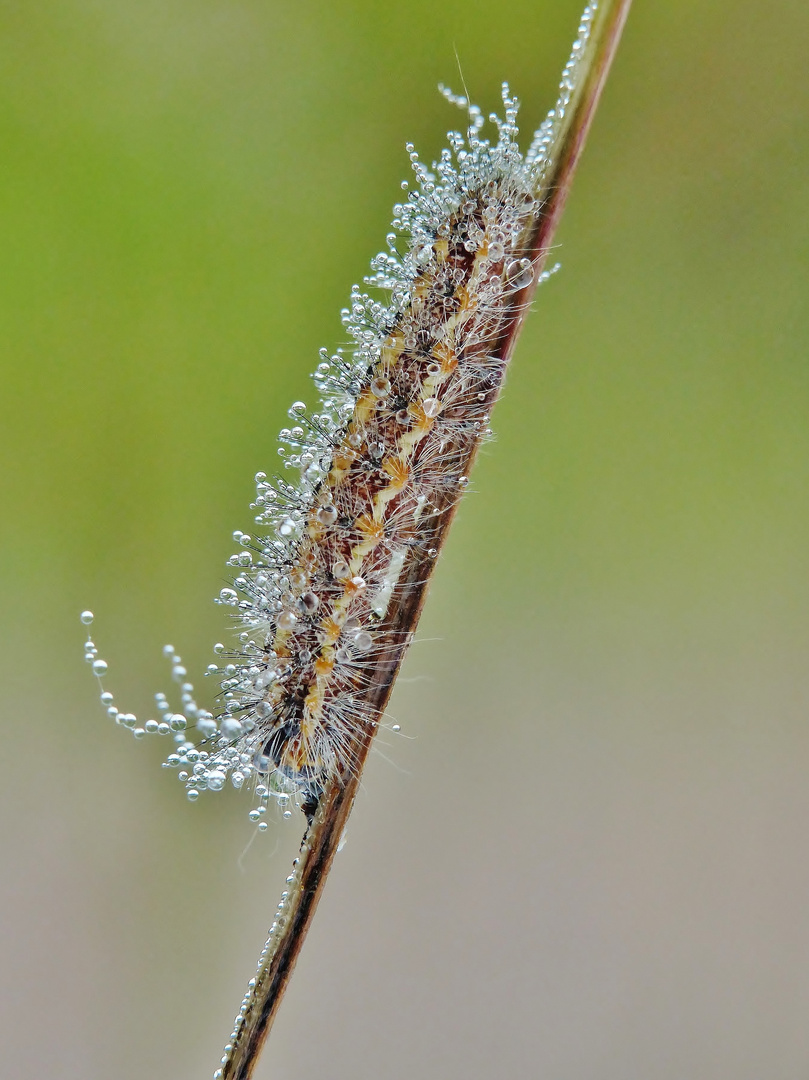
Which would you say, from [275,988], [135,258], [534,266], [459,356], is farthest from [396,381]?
[135,258]

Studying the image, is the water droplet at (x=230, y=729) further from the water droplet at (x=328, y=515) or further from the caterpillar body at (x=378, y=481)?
the water droplet at (x=328, y=515)

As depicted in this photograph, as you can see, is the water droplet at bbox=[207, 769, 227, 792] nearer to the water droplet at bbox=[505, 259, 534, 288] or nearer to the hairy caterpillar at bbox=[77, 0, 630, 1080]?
the hairy caterpillar at bbox=[77, 0, 630, 1080]

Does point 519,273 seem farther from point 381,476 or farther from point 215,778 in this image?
point 215,778

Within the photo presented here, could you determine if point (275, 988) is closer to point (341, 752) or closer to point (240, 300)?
point (341, 752)

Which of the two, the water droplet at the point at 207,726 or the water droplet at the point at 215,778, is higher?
the water droplet at the point at 207,726

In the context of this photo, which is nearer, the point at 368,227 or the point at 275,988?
the point at 275,988

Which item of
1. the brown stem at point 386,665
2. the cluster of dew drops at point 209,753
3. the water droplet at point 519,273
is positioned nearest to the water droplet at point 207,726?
the cluster of dew drops at point 209,753

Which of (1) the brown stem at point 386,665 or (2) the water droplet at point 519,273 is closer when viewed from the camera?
(1) the brown stem at point 386,665
